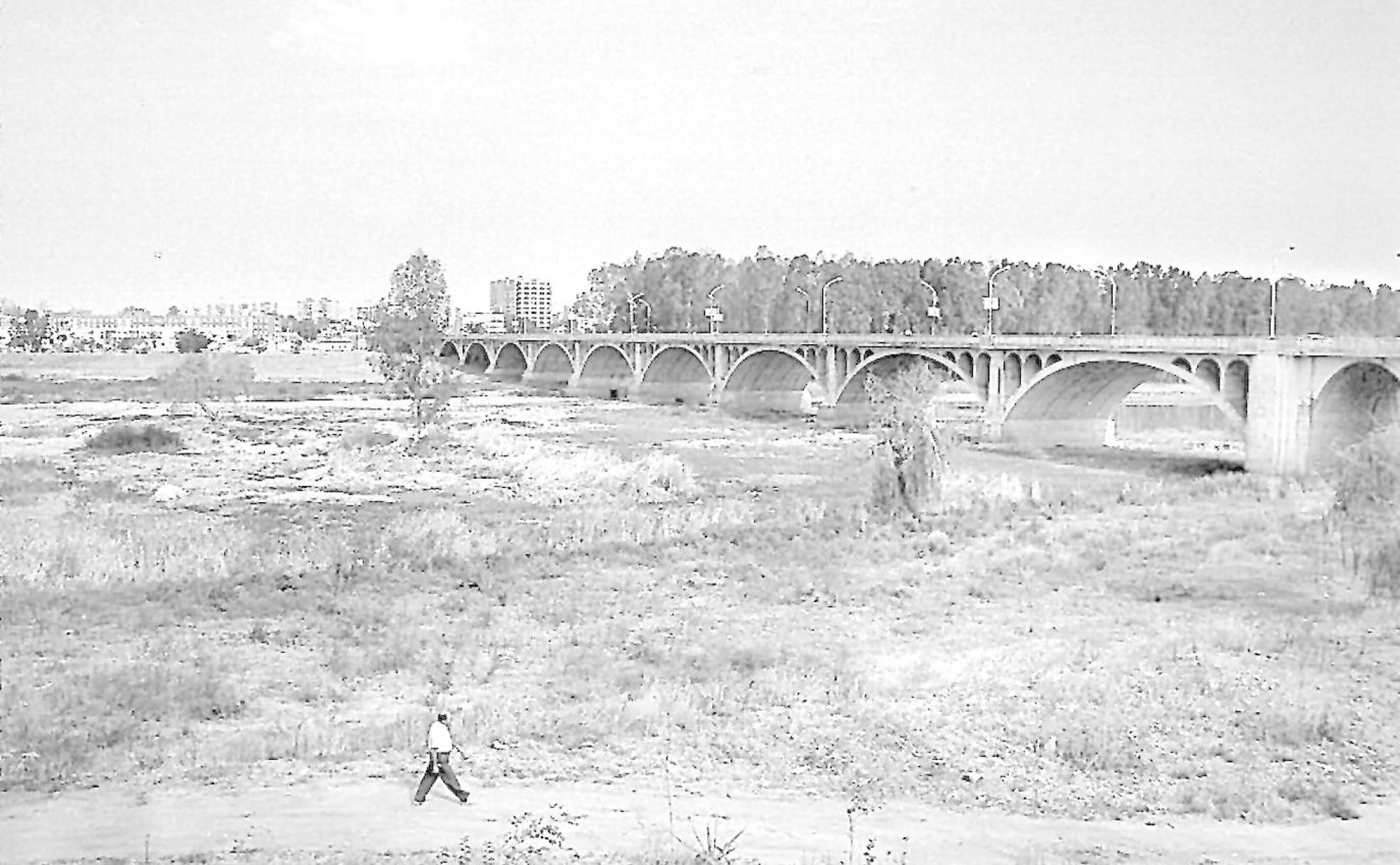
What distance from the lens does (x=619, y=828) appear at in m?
A: 14.1

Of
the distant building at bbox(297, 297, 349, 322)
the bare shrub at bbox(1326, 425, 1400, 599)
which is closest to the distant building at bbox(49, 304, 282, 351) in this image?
the distant building at bbox(297, 297, 349, 322)

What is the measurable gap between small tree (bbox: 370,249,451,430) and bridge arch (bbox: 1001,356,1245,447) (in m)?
26.3

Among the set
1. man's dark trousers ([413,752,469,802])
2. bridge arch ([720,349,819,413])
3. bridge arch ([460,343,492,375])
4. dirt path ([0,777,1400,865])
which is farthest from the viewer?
bridge arch ([460,343,492,375])

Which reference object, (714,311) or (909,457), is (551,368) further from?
(909,457)

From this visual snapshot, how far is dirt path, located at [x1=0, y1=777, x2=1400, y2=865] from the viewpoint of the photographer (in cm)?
1335

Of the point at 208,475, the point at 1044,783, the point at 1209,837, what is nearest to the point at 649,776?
the point at 1044,783

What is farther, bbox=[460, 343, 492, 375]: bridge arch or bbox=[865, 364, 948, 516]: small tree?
bbox=[460, 343, 492, 375]: bridge arch

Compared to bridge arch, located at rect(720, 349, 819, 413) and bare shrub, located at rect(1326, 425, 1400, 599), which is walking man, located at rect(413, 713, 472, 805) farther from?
bridge arch, located at rect(720, 349, 819, 413)

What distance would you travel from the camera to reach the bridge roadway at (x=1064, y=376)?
4875 cm

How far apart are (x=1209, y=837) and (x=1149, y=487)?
109 feet

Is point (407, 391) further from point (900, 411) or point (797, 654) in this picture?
point (797, 654)

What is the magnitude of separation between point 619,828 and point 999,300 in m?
102

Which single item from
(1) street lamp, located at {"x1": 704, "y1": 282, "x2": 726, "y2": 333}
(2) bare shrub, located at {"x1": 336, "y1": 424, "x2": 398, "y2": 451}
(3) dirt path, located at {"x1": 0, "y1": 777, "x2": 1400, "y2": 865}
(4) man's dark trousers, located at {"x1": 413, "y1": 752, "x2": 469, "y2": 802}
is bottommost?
(3) dirt path, located at {"x1": 0, "y1": 777, "x2": 1400, "y2": 865}

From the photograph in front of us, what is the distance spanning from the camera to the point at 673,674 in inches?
838
